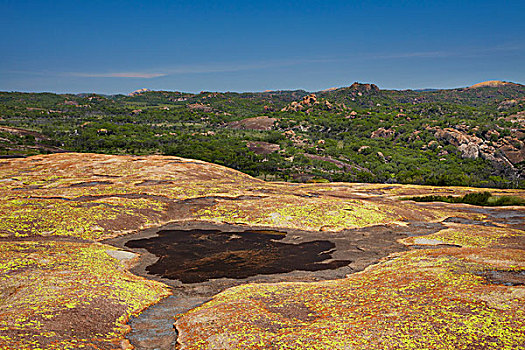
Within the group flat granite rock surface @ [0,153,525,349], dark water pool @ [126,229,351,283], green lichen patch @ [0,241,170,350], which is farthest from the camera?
dark water pool @ [126,229,351,283]

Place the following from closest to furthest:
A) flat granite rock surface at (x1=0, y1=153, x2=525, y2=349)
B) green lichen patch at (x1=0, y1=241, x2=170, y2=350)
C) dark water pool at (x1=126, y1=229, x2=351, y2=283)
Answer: green lichen patch at (x1=0, y1=241, x2=170, y2=350) < flat granite rock surface at (x1=0, y1=153, x2=525, y2=349) < dark water pool at (x1=126, y1=229, x2=351, y2=283)

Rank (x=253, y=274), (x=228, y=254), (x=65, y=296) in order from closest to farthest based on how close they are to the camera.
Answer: (x=65, y=296) → (x=253, y=274) → (x=228, y=254)

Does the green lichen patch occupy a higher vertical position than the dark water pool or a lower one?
higher

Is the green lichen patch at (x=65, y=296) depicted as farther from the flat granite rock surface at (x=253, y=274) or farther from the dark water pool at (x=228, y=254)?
the dark water pool at (x=228, y=254)

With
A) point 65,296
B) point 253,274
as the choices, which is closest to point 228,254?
point 253,274

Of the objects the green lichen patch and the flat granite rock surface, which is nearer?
the green lichen patch

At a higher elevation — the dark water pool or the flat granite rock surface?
the flat granite rock surface

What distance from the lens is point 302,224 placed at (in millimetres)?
33281

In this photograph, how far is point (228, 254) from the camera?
25906mm

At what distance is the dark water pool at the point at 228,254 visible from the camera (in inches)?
887

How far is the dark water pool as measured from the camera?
22531mm

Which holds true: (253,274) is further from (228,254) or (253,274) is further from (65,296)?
(65,296)

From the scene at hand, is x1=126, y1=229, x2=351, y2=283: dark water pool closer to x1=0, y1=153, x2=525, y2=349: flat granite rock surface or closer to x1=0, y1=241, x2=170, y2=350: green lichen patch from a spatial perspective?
x1=0, y1=153, x2=525, y2=349: flat granite rock surface

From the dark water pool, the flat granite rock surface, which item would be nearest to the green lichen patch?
the flat granite rock surface
